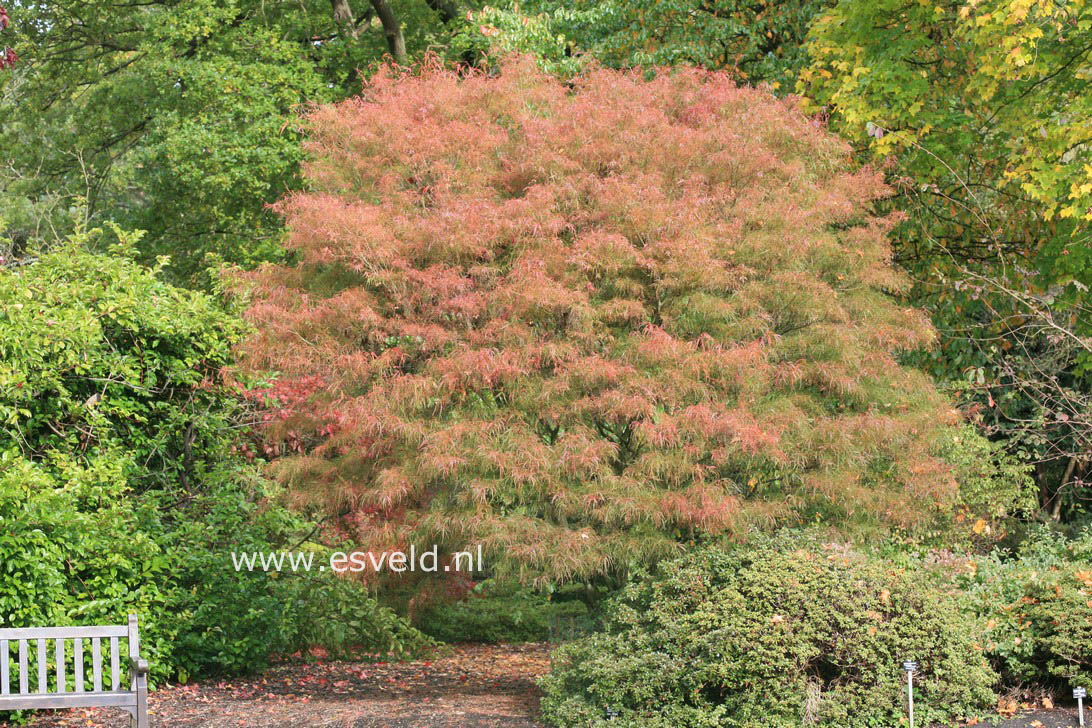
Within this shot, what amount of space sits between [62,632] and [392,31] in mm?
10422

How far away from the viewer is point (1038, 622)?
6.33 meters

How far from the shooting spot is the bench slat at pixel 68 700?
210 inches

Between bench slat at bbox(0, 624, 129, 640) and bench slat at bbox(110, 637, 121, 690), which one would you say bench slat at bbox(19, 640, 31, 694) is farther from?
bench slat at bbox(110, 637, 121, 690)

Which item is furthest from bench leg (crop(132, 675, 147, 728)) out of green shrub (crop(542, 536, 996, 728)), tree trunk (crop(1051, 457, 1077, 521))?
tree trunk (crop(1051, 457, 1077, 521))

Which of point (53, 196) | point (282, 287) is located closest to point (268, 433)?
point (282, 287)

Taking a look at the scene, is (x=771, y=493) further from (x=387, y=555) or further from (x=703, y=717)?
(x=387, y=555)

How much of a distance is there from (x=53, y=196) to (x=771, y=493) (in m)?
13.5

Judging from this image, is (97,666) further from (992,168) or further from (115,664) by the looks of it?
(992,168)

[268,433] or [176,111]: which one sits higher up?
[176,111]

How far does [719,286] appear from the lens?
6711 millimetres

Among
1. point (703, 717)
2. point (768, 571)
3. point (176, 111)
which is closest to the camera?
point (703, 717)

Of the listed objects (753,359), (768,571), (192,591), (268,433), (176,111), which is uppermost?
(176,111)

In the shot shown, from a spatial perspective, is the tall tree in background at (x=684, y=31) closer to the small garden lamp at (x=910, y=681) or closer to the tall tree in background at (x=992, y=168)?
the tall tree in background at (x=992, y=168)

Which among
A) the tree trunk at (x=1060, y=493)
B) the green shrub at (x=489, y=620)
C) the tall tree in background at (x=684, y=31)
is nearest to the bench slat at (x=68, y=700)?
the green shrub at (x=489, y=620)
